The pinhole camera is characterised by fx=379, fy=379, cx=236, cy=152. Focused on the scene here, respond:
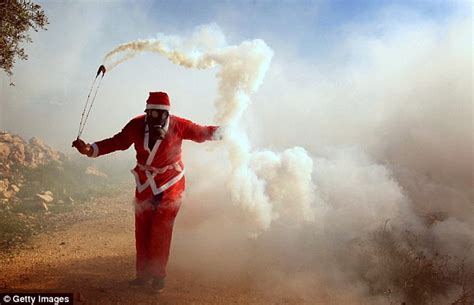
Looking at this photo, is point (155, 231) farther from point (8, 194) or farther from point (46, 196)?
point (8, 194)

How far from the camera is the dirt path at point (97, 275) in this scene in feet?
15.7

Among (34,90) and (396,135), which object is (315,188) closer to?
(396,135)

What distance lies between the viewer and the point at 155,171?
4805mm

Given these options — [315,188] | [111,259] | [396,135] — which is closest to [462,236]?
[315,188]

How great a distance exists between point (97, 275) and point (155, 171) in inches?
76.0

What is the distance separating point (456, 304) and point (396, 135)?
6.59 metres

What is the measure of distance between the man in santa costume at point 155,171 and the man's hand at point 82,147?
13 mm

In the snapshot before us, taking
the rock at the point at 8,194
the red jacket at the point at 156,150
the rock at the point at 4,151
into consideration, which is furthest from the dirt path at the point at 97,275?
the rock at the point at 4,151

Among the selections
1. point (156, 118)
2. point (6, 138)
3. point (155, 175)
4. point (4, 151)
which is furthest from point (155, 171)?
point (6, 138)

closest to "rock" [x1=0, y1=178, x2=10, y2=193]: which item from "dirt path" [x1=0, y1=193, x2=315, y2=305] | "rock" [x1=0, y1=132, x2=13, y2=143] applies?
"rock" [x1=0, y1=132, x2=13, y2=143]

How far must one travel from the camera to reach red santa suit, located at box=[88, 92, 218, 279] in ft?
15.8

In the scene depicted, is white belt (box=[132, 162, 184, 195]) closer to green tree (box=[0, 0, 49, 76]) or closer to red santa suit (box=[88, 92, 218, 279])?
red santa suit (box=[88, 92, 218, 279])

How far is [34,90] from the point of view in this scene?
19.0 metres

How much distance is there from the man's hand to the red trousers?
2.98 feet
